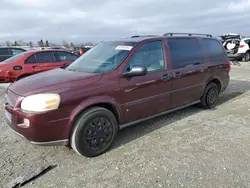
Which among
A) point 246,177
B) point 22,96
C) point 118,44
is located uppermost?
point 118,44

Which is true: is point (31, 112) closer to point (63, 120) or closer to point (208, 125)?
point (63, 120)

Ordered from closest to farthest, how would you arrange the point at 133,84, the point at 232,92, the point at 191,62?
the point at 133,84 < the point at 191,62 < the point at 232,92

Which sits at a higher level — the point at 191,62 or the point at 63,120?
the point at 191,62

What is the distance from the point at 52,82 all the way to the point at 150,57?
1.70m

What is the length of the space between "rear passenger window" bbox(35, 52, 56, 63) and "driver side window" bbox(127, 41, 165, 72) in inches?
188

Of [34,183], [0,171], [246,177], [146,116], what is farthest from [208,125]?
[0,171]

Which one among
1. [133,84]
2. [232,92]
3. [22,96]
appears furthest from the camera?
[232,92]

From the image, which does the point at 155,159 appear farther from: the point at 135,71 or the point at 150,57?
the point at 150,57

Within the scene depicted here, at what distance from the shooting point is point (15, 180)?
8.52 feet

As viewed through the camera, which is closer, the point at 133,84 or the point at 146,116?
the point at 133,84

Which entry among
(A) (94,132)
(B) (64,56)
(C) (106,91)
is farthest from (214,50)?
(B) (64,56)

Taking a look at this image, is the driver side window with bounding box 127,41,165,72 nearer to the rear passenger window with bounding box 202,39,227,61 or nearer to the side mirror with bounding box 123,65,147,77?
the side mirror with bounding box 123,65,147,77

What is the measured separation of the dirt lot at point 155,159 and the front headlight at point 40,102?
2.70ft

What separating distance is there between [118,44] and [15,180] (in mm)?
2589
